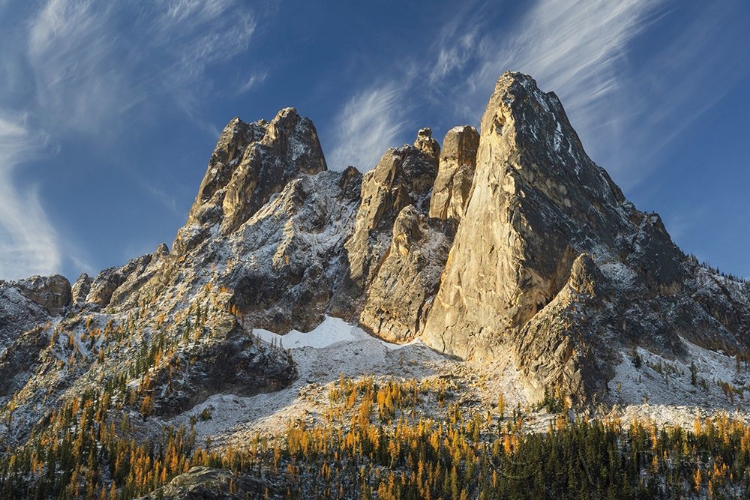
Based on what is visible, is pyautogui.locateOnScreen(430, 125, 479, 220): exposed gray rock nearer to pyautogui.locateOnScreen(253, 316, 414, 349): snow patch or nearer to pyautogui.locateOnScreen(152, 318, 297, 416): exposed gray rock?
pyautogui.locateOnScreen(253, 316, 414, 349): snow patch

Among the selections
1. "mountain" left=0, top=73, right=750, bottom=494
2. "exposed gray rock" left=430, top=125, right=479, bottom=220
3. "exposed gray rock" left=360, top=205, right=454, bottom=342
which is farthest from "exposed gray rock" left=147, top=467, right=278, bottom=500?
"exposed gray rock" left=430, top=125, right=479, bottom=220

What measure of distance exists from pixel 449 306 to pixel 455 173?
47.9 m

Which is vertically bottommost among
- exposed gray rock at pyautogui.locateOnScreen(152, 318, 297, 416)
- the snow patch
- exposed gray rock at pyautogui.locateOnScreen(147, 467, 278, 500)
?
exposed gray rock at pyautogui.locateOnScreen(147, 467, 278, 500)

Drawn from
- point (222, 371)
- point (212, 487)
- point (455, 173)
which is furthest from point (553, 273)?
point (212, 487)

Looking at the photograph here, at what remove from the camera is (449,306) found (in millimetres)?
156375

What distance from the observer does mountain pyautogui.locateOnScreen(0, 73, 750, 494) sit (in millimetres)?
126875

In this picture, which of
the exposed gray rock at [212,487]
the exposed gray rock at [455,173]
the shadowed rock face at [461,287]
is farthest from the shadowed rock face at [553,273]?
the exposed gray rock at [212,487]

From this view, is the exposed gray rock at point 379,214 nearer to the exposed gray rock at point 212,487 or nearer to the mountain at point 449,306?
the mountain at point 449,306

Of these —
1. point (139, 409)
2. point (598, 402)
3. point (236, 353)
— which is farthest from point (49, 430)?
point (598, 402)

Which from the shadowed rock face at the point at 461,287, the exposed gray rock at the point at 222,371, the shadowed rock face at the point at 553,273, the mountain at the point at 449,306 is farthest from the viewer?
the shadowed rock face at the point at 461,287

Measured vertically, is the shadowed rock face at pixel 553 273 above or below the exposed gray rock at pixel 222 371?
above

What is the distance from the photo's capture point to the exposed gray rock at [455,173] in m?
181

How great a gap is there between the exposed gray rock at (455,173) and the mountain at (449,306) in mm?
609

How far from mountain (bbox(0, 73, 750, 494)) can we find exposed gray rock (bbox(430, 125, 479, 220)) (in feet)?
2.00
